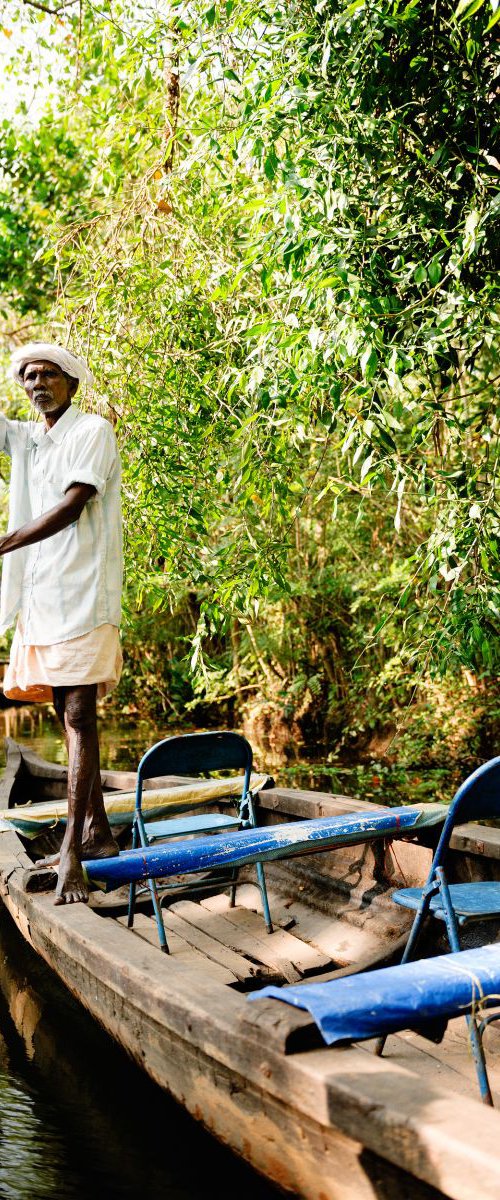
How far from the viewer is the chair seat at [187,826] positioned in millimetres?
3692

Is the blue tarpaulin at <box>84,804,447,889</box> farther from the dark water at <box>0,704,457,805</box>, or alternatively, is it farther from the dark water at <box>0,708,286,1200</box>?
the dark water at <box>0,704,457,805</box>

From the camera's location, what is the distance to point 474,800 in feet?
7.91

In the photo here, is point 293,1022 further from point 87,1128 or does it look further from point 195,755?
point 195,755

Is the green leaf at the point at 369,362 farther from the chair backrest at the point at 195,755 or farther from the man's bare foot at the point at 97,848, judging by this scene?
the man's bare foot at the point at 97,848

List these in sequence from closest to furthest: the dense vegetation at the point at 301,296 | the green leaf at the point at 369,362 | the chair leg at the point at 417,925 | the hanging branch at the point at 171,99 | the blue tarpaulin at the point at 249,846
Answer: the chair leg at the point at 417,925, the blue tarpaulin at the point at 249,846, the green leaf at the point at 369,362, the dense vegetation at the point at 301,296, the hanging branch at the point at 171,99

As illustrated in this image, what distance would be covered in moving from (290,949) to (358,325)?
218 cm

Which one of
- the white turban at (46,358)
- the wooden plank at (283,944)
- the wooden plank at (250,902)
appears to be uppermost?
the white turban at (46,358)

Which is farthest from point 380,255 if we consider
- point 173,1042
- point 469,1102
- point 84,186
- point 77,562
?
point 84,186

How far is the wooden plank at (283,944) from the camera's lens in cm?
338

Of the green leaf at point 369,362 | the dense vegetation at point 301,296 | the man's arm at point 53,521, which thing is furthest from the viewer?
the dense vegetation at point 301,296

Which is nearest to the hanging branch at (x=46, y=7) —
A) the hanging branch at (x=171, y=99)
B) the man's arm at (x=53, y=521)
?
the hanging branch at (x=171, y=99)

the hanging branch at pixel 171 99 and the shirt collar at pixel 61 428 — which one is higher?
the hanging branch at pixel 171 99

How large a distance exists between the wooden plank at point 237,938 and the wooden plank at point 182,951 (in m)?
0.14

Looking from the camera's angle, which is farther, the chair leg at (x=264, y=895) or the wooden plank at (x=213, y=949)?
the chair leg at (x=264, y=895)
